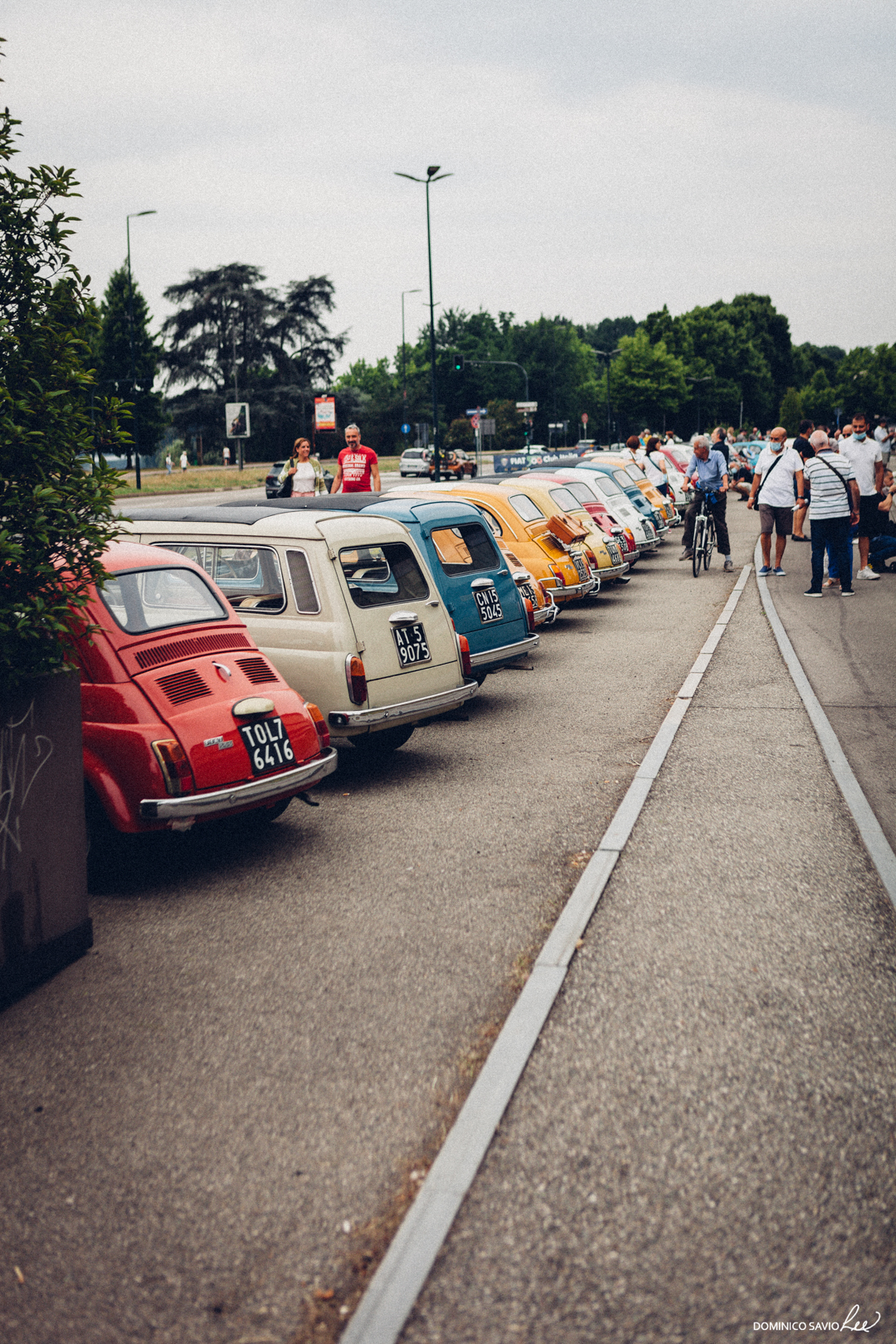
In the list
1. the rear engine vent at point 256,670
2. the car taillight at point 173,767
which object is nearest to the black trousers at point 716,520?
the rear engine vent at point 256,670

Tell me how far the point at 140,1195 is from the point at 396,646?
4.61 metres

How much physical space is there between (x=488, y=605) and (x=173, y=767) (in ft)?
14.9

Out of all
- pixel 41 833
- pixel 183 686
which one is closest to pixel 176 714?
pixel 183 686

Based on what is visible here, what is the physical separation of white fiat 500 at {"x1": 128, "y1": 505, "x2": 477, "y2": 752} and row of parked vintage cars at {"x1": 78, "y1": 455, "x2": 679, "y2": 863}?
0.01 metres

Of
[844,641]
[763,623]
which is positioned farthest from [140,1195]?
[763,623]

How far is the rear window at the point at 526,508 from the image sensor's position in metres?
13.4

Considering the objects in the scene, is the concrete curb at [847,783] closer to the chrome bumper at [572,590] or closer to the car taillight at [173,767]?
the chrome bumper at [572,590]

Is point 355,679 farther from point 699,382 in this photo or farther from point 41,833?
point 699,382

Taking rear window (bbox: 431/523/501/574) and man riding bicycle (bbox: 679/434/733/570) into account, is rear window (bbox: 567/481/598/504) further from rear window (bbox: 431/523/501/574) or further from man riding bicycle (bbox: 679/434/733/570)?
rear window (bbox: 431/523/501/574)

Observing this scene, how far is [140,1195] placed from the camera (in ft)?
9.99

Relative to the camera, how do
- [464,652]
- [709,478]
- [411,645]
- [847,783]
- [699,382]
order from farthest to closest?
[699,382] < [709,478] < [464,652] < [411,645] < [847,783]

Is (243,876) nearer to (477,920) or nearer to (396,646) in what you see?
(477,920)

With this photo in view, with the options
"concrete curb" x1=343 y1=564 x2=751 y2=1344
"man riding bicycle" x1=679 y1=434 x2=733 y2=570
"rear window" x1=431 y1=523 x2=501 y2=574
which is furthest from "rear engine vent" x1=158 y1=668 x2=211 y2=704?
"man riding bicycle" x1=679 y1=434 x2=733 y2=570

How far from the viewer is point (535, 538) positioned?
13.3 meters
